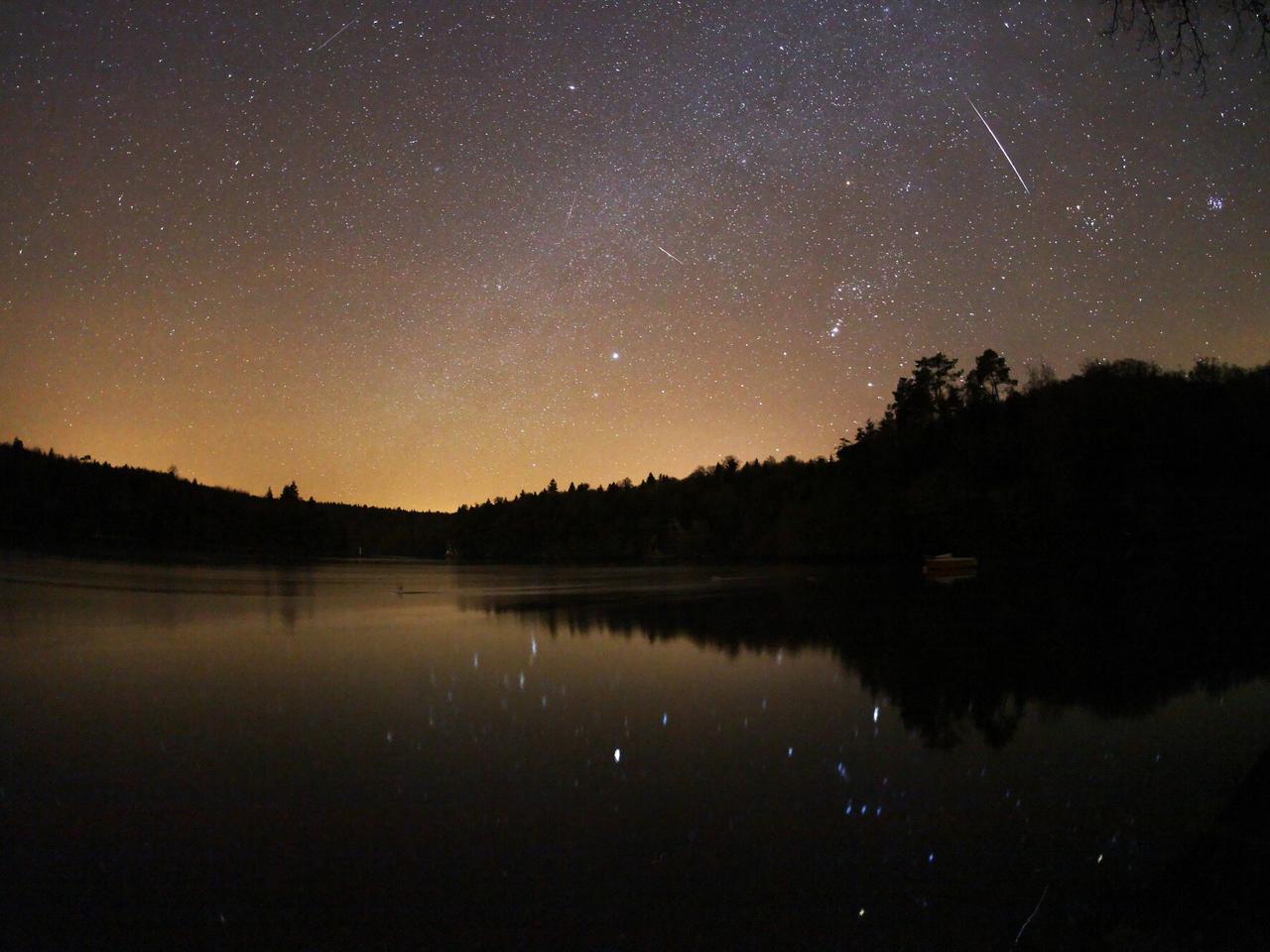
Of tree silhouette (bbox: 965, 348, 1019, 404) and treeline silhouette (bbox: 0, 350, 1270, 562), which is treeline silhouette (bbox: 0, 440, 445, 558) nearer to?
treeline silhouette (bbox: 0, 350, 1270, 562)

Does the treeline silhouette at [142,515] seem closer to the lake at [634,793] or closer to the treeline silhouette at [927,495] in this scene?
the treeline silhouette at [927,495]

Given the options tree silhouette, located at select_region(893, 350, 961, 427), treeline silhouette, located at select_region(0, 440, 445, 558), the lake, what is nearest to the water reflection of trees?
the lake

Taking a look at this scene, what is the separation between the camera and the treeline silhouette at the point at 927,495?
185 feet

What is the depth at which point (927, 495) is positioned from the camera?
71.8m

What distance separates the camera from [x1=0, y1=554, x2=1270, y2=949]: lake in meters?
4.86

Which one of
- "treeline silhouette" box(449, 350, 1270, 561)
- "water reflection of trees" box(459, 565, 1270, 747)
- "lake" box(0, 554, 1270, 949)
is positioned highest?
"treeline silhouette" box(449, 350, 1270, 561)

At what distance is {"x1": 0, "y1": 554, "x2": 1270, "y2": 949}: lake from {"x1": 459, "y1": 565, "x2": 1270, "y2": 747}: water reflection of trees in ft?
0.47

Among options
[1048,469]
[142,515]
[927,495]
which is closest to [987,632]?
[1048,469]

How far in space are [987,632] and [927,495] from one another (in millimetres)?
56284

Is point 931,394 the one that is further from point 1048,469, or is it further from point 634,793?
point 634,793

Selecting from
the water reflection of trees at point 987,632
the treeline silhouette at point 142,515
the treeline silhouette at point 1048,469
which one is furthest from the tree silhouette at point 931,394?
the treeline silhouette at point 142,515

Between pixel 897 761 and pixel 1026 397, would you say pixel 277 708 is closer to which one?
pixel 897 761

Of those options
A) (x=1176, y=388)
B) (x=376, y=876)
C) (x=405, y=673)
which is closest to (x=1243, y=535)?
(x=1176, y=388)

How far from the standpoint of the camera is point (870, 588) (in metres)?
36.2
